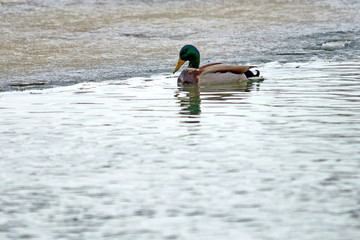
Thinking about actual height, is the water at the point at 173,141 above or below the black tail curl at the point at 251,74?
below

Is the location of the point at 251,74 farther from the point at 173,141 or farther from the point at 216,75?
the point at 173,141

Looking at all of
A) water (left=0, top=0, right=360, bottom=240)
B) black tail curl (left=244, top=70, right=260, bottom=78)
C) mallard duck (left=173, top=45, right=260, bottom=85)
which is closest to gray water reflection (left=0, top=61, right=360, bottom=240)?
water (left=0, top=0, right=360, bottom=240)

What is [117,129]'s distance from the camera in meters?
7.13

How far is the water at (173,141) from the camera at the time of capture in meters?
4.44

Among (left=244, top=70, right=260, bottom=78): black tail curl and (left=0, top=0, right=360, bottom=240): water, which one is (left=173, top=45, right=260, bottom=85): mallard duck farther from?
(left=0, top=0, right=360, bottom=240): water

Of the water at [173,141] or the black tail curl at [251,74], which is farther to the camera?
the black tail curl at [251,74]

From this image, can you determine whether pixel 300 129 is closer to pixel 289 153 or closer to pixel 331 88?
pixel 289 153

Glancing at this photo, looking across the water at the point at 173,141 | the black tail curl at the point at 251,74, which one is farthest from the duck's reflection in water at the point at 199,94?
the black tail curl at the point at 251,74

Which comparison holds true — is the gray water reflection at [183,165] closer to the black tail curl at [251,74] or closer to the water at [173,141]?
the water at [173,141]

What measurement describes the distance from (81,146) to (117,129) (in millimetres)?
735

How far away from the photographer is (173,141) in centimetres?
646

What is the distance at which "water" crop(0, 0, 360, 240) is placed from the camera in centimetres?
444

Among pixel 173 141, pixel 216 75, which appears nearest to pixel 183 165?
pixel 173 141

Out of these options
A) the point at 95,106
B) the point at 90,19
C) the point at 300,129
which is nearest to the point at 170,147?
the point at 300,129
